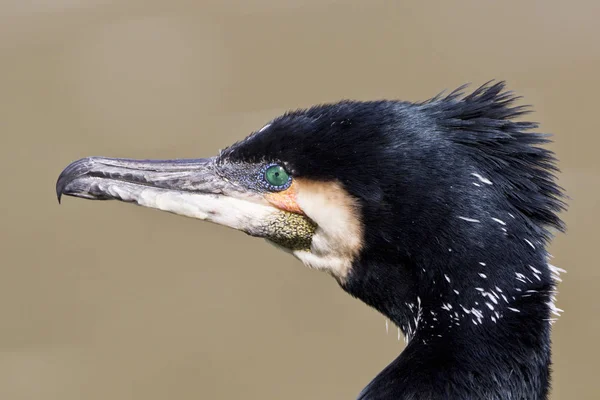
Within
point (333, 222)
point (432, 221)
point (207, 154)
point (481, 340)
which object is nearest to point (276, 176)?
point (333, 222)

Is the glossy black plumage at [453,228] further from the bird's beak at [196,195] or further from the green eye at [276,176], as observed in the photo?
the bird's beak at [196,195]

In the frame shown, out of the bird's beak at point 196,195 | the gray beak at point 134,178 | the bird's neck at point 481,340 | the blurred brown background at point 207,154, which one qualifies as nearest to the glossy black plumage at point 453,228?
the bird's neck at point 481,340

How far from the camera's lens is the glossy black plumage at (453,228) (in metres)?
3.40

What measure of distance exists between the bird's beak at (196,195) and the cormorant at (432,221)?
12 mm

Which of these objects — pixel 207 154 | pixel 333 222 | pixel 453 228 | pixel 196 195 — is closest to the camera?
pixel 453 228

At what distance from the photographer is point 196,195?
378cm

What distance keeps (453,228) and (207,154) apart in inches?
210

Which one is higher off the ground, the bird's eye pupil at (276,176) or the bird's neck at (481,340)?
the bird's eye pupil at (276,176)

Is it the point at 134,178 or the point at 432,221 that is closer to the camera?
the point at 432,221

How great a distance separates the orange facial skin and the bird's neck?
0.46 metres

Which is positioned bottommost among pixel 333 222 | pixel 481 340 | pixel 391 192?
pixel 481 340

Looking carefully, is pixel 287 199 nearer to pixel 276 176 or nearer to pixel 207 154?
pixel 276 176

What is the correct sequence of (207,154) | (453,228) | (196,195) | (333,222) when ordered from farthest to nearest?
(207,154)
(196,195)
(333,222)
(453,228)

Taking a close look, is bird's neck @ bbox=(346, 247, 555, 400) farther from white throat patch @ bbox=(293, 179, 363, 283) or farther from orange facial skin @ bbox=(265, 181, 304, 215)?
orange facial skin @ bbox=(265, 181, 304, 215)
